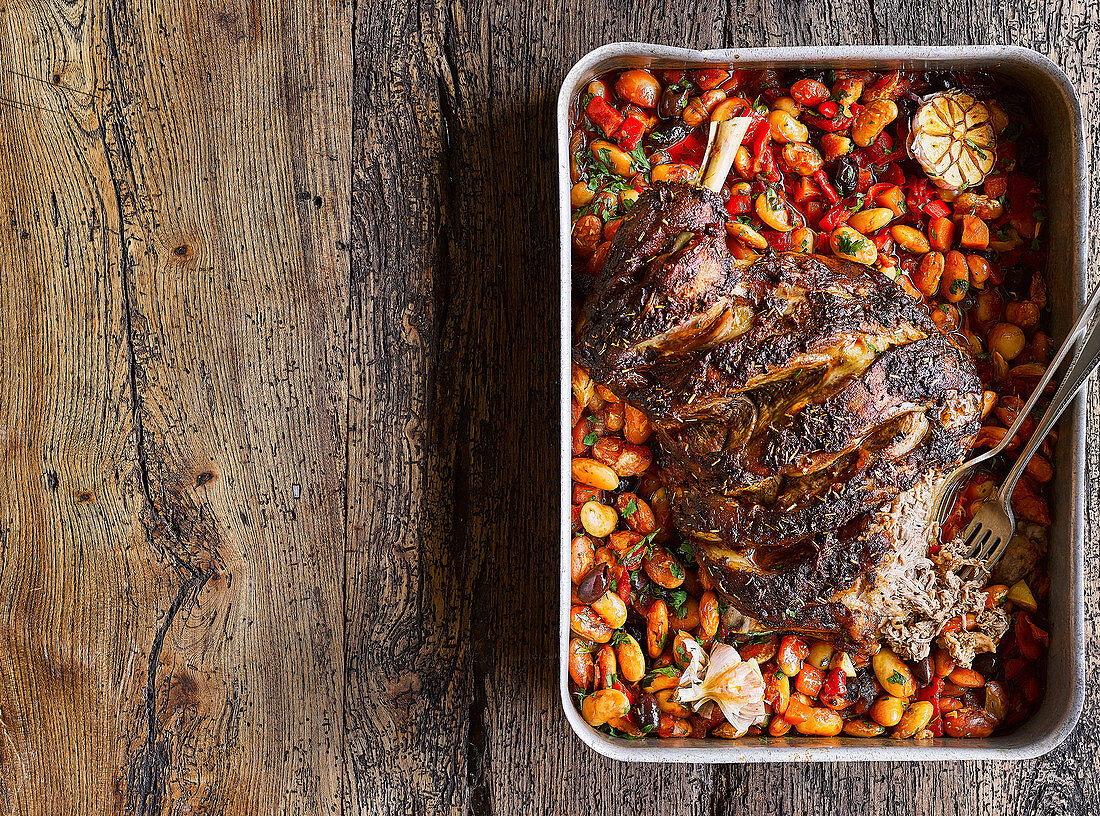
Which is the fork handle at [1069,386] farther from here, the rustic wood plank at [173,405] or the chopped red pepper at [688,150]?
the rustic wood plank at [173,405]

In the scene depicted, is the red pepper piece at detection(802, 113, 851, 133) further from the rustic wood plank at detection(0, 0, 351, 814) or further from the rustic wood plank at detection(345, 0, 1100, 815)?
the rustic wood plank at detection(0, 0, 351, 814)

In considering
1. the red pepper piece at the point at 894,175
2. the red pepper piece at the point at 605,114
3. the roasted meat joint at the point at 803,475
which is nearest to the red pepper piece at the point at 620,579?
the roasted meat joint at the point at 803,475

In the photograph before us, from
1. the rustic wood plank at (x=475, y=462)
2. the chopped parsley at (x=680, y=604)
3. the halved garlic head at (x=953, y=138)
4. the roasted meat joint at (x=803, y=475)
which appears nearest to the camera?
the roasted meat joint at (x=803, y=475)

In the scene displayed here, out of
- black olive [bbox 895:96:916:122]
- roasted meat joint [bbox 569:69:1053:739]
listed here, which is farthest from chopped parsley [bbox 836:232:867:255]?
black olive [bbox 895:96:916:122]

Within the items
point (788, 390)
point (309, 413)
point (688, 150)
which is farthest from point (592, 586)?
point (688, 150)

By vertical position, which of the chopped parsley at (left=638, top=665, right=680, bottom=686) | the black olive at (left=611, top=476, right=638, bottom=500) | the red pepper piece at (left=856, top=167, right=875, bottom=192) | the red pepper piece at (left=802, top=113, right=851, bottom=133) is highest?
the red pepper piece at (left=802, top=113, right=851, bottom=133)
